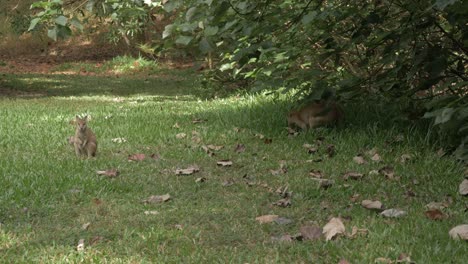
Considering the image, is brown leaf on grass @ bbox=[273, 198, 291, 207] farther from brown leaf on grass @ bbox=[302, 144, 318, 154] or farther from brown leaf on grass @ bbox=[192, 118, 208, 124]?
brown leaf on grass @ bbox=[192, 118, 208, 124]

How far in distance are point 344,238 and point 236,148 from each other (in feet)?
10.5

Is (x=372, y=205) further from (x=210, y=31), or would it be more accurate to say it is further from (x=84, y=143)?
(x=84, y=143)

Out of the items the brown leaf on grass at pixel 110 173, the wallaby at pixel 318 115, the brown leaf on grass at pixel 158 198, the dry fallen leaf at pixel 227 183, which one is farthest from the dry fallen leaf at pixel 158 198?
the wallaby at pixel 318 115

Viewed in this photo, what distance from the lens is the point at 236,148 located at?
7.07 meters

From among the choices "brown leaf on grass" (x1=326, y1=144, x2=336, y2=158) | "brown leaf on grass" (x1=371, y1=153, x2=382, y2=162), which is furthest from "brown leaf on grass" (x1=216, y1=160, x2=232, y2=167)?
"brown leaf on grass" (x1=371, y1=153, x2=382, y2=162)

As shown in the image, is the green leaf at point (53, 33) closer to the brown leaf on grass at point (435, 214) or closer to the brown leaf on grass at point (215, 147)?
the brown leaf on grass at point (435, 214)

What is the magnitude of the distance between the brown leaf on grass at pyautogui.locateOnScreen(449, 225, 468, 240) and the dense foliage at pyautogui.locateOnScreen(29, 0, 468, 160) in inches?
42.5

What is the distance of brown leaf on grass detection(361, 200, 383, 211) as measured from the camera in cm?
460

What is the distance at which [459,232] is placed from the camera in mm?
3914

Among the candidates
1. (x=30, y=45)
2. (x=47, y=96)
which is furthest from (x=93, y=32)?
(x=47, y=96)

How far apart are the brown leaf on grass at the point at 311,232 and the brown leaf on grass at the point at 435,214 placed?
80 cm

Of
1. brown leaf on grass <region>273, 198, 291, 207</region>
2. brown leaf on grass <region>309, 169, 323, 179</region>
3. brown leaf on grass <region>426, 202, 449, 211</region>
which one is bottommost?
brown leaf on grass <region>309, 169, 323, 179</region>

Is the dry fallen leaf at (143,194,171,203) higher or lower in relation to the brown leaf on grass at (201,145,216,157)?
higher

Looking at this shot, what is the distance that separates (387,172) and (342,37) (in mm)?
3829
